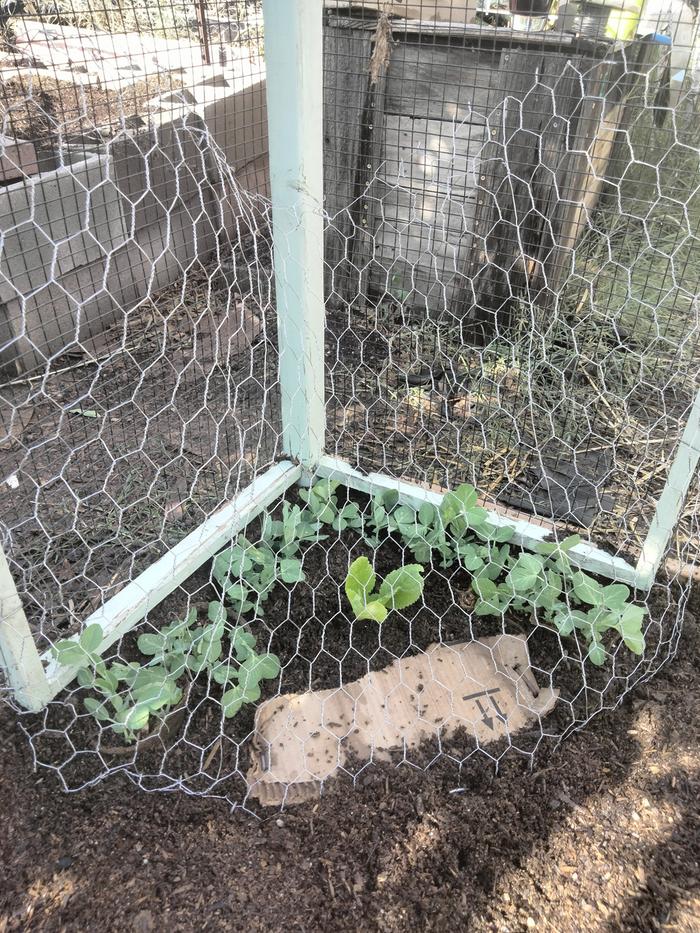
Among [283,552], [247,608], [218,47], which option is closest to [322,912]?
[247,608]

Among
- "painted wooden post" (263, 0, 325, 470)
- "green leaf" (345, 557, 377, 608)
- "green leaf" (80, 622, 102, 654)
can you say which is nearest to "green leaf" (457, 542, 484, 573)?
"green leaf" (345, 557, 377, 608)

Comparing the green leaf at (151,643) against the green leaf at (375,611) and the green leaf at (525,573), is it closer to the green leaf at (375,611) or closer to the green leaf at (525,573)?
the green leaf at (375,611)

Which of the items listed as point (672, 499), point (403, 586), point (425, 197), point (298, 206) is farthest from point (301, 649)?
point (425, 197)

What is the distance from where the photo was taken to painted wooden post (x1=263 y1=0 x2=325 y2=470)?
151 centimetres

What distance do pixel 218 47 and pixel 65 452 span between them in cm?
214

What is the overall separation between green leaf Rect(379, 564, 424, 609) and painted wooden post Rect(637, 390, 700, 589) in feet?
1.93

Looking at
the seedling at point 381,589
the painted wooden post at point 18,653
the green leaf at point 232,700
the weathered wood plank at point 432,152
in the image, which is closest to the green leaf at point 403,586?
the seedling at point 381,589

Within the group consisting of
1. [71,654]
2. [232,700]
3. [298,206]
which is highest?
[298,206]

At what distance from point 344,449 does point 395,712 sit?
40.5 inches

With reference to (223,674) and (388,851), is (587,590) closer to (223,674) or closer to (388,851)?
(388,851)

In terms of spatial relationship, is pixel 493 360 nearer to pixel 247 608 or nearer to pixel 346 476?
pixel 346 476

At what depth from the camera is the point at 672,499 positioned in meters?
1.67

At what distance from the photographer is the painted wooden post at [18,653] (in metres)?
1.31

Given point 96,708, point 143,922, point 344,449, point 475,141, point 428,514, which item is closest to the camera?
point 143,922
